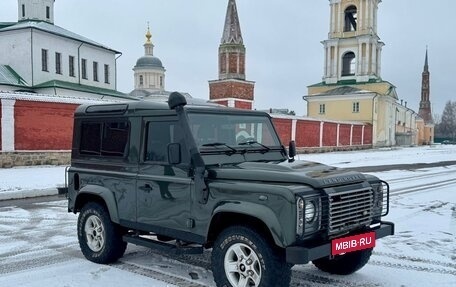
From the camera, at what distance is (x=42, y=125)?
21.5 metres

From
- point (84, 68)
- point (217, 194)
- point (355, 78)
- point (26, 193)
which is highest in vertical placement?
point (355, 78)

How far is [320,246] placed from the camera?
14.4ft

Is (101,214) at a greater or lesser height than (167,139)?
lesser

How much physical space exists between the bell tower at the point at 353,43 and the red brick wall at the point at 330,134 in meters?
16.9

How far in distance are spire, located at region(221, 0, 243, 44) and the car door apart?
119 feet

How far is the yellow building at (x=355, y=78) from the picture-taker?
57.0m

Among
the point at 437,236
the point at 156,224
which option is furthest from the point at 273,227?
the point at 437,236

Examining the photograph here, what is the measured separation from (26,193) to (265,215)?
11091 mm

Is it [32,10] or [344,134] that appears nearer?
[32,10]

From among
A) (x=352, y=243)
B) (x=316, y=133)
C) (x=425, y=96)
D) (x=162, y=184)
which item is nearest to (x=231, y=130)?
(x=162, y=184)

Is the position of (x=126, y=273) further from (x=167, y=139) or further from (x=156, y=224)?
(x=167, y=139)

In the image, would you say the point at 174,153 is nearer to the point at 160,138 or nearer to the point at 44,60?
the point at 160,138

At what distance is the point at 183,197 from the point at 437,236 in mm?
5004

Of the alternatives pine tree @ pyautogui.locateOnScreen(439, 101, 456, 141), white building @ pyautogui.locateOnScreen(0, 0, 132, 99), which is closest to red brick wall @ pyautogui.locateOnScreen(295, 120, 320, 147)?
white building @ pyautogui.locateOnScreen(0, 0, 132, 99)
